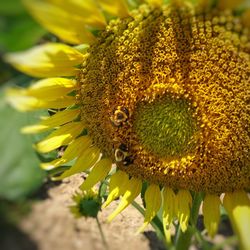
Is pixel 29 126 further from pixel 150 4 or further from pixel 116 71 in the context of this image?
pixel 150 4

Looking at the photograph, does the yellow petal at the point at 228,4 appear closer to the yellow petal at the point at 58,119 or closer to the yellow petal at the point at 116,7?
the yellow petal at the point at 116,7

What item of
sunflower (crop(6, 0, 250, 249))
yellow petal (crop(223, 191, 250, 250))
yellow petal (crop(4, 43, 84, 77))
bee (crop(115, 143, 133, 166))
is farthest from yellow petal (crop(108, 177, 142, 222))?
yellow petal (crop(4, 43, 84, 77))

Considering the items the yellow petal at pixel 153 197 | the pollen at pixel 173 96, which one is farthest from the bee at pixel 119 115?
the yellow petal at pixel 153 197

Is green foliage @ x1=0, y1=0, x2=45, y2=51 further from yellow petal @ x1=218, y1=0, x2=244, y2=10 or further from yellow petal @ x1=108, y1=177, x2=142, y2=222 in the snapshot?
yellow petal @ x1=108, y1=177, x2=142, y2=222

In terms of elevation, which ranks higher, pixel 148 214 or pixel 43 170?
pixel 43 170

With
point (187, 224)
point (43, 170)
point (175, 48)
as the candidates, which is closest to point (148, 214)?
point (187, 224)

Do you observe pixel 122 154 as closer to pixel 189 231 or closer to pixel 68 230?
pixel 189 231
